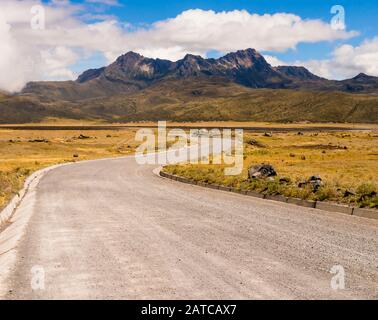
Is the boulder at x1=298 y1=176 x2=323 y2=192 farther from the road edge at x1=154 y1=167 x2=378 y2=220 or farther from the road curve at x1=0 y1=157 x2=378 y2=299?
the road curve at x1=0 y1=157 x2=378 y2=299

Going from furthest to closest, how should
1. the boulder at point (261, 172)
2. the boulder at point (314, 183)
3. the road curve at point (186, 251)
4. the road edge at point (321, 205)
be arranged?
the boulder at point (261, 172)
the boulder at point (314, 183)
the road edge at point (321, 205)
the road curve at point (186, 251)

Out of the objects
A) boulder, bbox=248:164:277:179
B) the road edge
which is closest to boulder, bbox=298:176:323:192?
the road edge

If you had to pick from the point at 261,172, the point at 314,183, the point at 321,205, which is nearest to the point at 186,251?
the point at 321,205

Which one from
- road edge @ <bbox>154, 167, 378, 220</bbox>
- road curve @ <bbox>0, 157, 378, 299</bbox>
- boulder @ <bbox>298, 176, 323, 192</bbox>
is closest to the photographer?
road curve @ <bbox>0, 157, 378, 299</bbox>

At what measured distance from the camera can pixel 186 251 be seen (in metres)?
9.51

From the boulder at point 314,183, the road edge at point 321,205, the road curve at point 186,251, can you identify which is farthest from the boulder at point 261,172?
the road curve at point 186,251

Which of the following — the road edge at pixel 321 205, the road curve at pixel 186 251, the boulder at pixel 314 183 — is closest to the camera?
the road curve at pixel 186 251

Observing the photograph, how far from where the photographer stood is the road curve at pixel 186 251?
7039mm

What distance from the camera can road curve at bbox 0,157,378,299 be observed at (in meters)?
7.04

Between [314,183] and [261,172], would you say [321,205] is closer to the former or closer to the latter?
[314,183]

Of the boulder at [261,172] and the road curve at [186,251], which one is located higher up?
the boulder at [261,172]

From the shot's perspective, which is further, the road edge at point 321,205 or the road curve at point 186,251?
the road edge at point 321,205

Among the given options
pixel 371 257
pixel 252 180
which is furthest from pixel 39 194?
pixel 371 257

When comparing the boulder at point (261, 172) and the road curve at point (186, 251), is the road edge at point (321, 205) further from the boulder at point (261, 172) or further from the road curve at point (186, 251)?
the boulder at point (261, 172)
